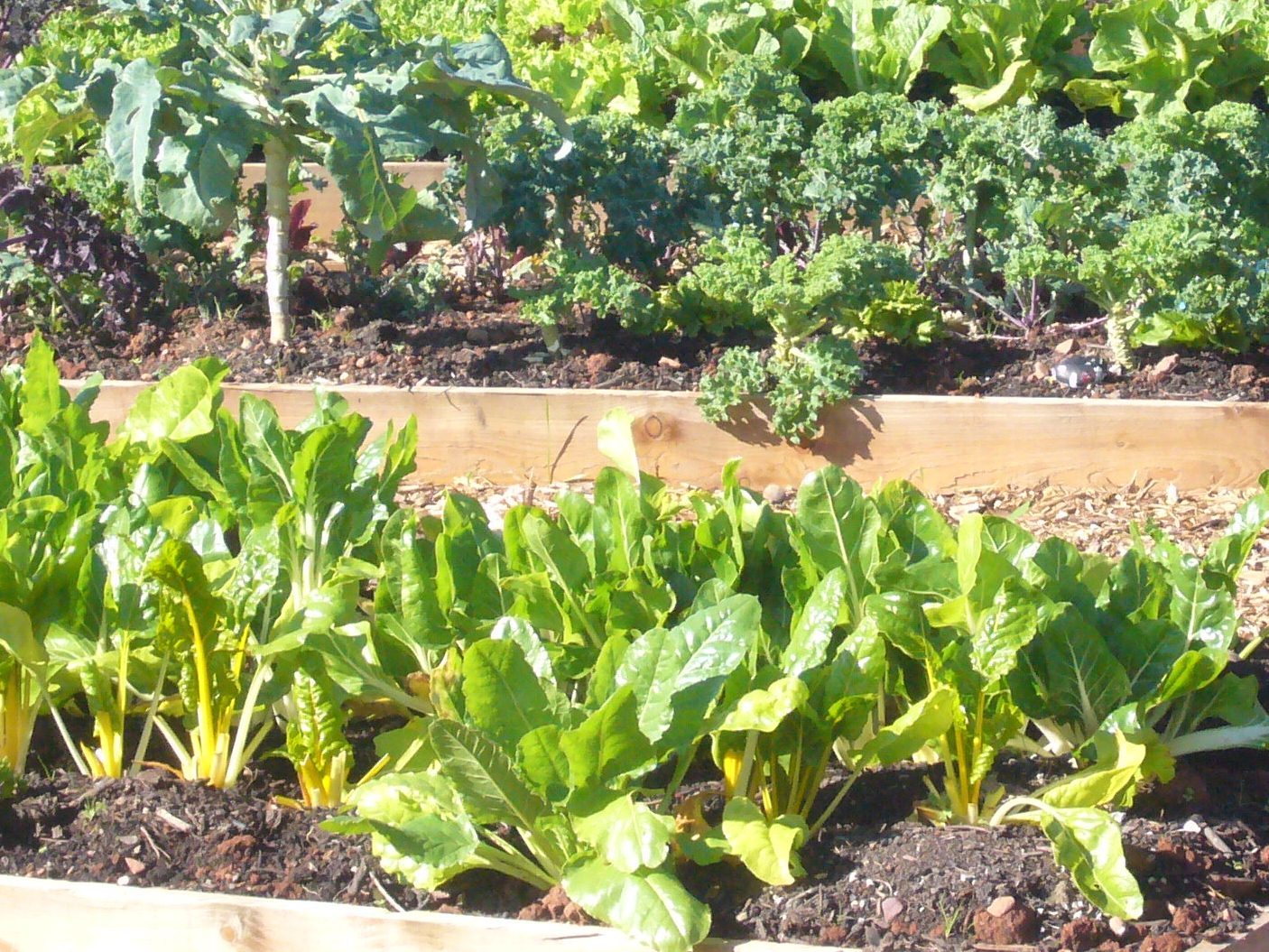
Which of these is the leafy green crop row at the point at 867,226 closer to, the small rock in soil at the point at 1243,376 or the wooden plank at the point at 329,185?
the small rock in soil at the point at 1243,376

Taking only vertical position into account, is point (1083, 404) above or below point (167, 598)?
below

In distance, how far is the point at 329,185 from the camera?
6.73 metres

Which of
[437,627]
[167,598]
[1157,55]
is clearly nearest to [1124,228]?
[1157,55]

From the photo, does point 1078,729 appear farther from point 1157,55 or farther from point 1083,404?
point 1157,55

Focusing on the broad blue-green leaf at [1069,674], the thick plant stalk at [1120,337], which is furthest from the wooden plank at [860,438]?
the broad blue-green leaf at [1069,674]

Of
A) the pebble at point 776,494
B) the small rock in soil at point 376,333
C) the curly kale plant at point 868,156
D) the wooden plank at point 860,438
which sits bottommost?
the pebble at point 776,494

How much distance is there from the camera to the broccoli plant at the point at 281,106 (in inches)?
161

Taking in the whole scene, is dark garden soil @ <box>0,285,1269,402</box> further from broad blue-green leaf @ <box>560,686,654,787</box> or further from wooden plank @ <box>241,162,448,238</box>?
broad blue-green leaf @ <box>560,686,654,787</box>

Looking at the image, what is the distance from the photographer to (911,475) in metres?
4.29

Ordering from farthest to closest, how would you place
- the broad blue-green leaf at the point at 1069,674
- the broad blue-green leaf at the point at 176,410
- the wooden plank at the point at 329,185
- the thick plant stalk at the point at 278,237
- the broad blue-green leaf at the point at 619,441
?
the wooden plank at the point at 329,185 → the thick plant stalk at the point at 278,237 → the broad blue-green leaf at the point at 176,410 → the broad blue-green leaf at the point at 619,441 → the broad blue-green leaf at the point at 1069,674

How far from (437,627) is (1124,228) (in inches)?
114

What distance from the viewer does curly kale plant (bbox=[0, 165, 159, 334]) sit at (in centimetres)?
509

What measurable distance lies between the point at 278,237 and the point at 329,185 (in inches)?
82.6

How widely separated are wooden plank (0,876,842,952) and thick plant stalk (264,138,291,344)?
9.02ft
